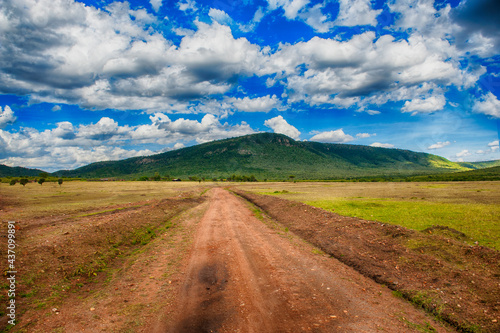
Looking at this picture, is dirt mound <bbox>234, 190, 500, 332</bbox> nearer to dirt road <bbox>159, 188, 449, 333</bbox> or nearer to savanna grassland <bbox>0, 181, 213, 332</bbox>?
dirt road <bbox>159, 188, 449, 333</bbox>

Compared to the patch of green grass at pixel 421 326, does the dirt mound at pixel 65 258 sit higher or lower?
higher

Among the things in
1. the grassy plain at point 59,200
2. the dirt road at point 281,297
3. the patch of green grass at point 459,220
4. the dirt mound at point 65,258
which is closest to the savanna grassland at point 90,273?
the dirt mound at point 65,258

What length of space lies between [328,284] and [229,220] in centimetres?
1343

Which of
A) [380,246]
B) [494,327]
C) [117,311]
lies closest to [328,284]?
[494,327]

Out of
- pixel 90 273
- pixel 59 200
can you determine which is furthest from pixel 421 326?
pixel 59 200

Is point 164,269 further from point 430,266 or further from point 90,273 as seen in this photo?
point 430,266

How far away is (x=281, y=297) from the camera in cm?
728

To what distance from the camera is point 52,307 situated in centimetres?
687

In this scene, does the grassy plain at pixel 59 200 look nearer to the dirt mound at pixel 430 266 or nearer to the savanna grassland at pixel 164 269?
the savanna grassland at pixel 164 269

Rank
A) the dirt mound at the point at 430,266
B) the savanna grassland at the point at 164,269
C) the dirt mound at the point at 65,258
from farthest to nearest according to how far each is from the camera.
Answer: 1. the dirt mound at the point at 65,258
2. the dirt mound at the point at 430,266
3. the savanna grassland at the point at 164,269

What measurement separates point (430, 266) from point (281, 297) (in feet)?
21.4

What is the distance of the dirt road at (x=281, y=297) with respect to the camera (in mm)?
5918

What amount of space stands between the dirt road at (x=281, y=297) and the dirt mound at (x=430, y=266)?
66 cm

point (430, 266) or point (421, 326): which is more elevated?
point (430, 266)
